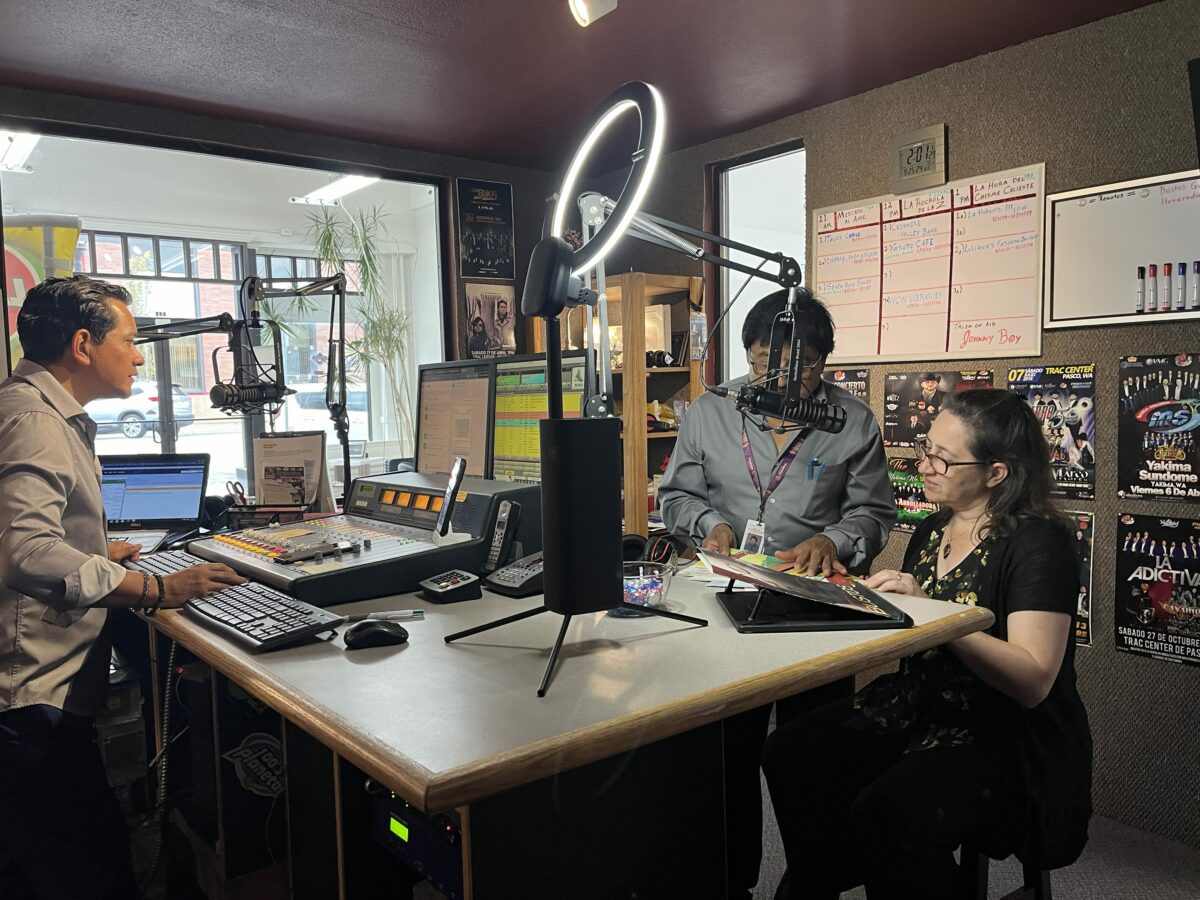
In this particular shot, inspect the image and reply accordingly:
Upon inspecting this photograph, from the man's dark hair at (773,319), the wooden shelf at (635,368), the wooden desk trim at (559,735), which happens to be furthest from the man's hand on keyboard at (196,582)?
the wooden shelf at (635,368)

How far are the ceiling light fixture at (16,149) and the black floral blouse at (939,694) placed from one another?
134 inches

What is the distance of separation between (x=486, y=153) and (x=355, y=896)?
3459 mm

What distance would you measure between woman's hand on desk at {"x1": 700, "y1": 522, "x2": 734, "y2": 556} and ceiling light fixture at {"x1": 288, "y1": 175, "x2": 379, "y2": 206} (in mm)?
2708

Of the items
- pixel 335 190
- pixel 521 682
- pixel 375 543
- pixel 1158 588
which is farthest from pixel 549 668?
pixel 335 190

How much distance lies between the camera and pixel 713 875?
1.47 metres

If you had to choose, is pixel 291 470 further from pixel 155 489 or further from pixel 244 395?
pixel 155 489

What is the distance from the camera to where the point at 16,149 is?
124 inches

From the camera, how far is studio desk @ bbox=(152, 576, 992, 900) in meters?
0.96

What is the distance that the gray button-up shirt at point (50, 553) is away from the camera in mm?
1537

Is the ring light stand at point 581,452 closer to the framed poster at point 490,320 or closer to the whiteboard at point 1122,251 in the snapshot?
the whiteboard at point 1122,251

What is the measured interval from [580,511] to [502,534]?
622mm

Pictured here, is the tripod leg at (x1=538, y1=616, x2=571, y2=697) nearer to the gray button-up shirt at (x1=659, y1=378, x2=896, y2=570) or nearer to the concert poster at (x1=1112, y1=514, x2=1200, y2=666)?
the gray button-up shirt at (x1=659, y1=378, x2=896, y2=570)

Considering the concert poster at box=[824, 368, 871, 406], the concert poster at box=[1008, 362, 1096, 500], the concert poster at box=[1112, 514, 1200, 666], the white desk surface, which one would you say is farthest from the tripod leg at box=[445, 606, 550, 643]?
the concert poster at box=[824, 368, 871, 406]

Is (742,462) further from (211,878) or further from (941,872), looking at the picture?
(211,878)
